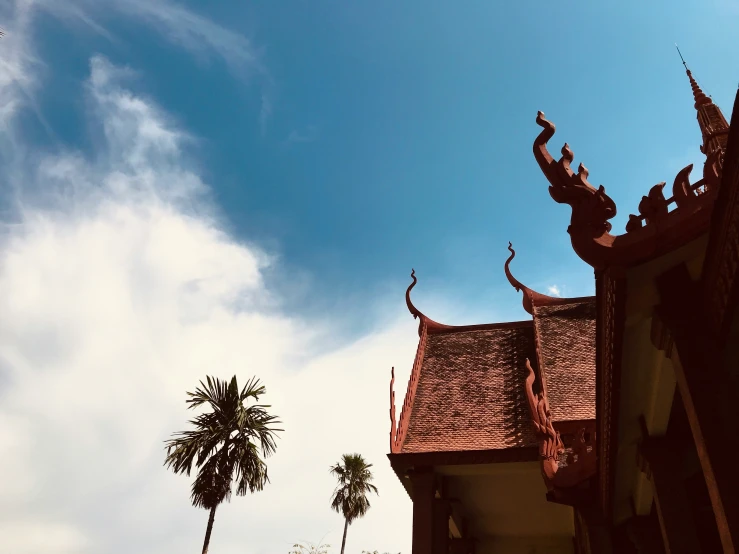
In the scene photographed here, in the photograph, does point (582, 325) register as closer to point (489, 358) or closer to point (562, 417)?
point (489, 358)

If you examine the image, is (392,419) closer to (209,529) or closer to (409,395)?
(409,395)

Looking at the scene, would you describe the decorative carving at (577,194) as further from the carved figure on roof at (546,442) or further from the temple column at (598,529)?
the temple column at (598,529)

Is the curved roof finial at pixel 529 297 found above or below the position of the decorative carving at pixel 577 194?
above

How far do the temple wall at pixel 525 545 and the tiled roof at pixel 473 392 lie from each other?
395cm

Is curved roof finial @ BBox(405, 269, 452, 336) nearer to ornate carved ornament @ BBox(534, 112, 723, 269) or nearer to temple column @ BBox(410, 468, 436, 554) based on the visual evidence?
temple column @ BBox(410, 468, 436, 554)

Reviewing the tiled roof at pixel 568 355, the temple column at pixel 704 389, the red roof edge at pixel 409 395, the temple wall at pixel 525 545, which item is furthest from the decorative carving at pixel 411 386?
the temple column at pixel 704 389

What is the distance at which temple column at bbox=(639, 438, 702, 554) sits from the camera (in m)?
4.34

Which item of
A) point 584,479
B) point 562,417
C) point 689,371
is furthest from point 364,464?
point 689,371

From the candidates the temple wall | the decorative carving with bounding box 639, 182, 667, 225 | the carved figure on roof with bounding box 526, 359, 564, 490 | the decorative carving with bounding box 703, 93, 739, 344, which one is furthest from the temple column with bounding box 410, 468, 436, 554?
the decorative carving with bounding box 639, 182, 667, 225

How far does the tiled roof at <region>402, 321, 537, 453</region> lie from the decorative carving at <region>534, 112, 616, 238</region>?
5.61m

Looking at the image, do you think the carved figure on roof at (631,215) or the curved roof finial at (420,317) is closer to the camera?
the carved figure on roof at (631,215)

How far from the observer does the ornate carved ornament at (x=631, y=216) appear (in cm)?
307

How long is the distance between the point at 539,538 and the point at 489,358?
13.4 ft

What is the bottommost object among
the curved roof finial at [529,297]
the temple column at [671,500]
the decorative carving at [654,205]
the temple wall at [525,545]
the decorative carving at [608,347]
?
the temple column at [671,500]
